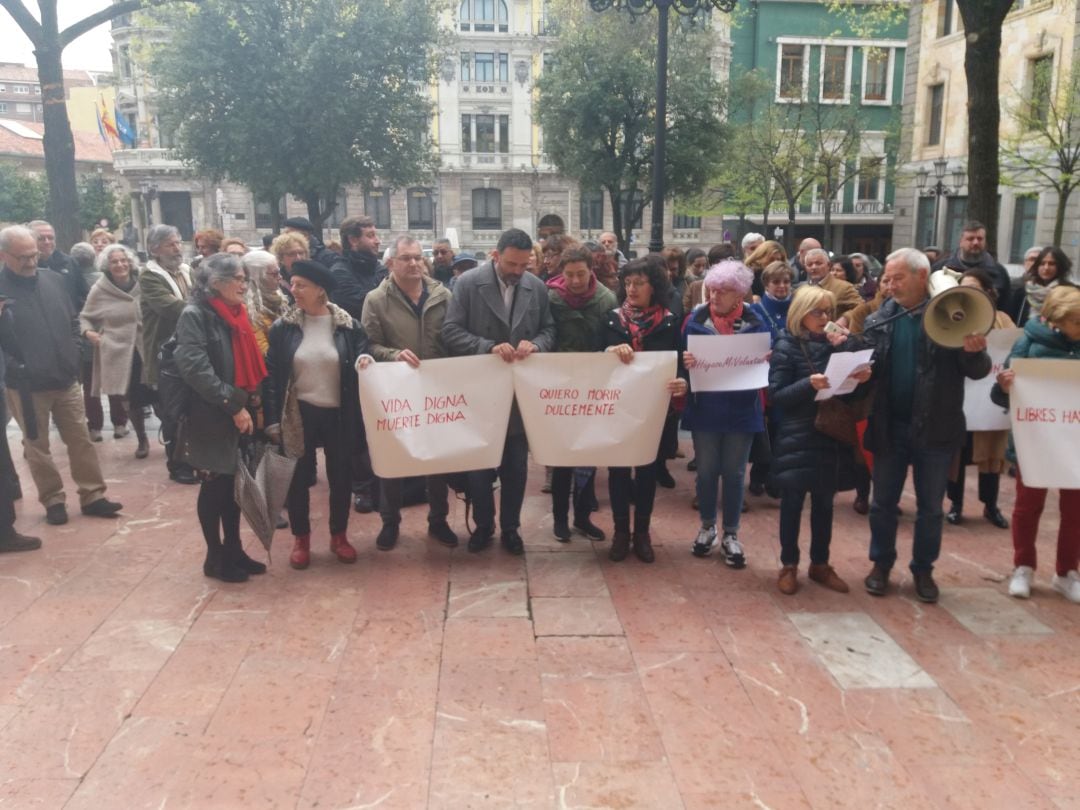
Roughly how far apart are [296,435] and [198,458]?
55cm

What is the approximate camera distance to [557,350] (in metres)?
5.56

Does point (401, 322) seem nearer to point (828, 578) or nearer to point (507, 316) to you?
point (507, 316)

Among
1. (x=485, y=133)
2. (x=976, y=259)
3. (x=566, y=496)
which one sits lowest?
(x=566, y=496)

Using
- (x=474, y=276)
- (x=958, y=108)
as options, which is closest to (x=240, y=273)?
(x=474, y=276)

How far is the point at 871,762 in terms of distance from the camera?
10.8 ft

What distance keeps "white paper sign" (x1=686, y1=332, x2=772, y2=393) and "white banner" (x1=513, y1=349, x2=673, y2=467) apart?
16 centimetres

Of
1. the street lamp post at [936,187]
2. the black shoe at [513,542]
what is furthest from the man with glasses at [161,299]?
the street lamp post at [936,187]

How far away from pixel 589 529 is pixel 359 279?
8.46ft

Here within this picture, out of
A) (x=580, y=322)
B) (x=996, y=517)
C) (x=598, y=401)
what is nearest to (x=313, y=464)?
(x=598, y=401)

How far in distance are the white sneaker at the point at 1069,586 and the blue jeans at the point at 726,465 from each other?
70.7 inches

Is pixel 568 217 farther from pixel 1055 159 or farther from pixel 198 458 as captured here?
pixel 198 458

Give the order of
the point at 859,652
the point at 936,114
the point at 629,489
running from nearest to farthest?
the point at 859,652
the point at 629,489
the point at 936,114

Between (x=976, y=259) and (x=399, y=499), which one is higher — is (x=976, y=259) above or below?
above

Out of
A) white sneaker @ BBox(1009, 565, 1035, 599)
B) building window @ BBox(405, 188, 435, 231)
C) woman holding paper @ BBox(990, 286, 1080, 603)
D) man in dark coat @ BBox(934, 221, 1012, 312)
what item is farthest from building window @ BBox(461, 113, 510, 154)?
white sneaker @ BBox(1009, 565, 1035, 599)
